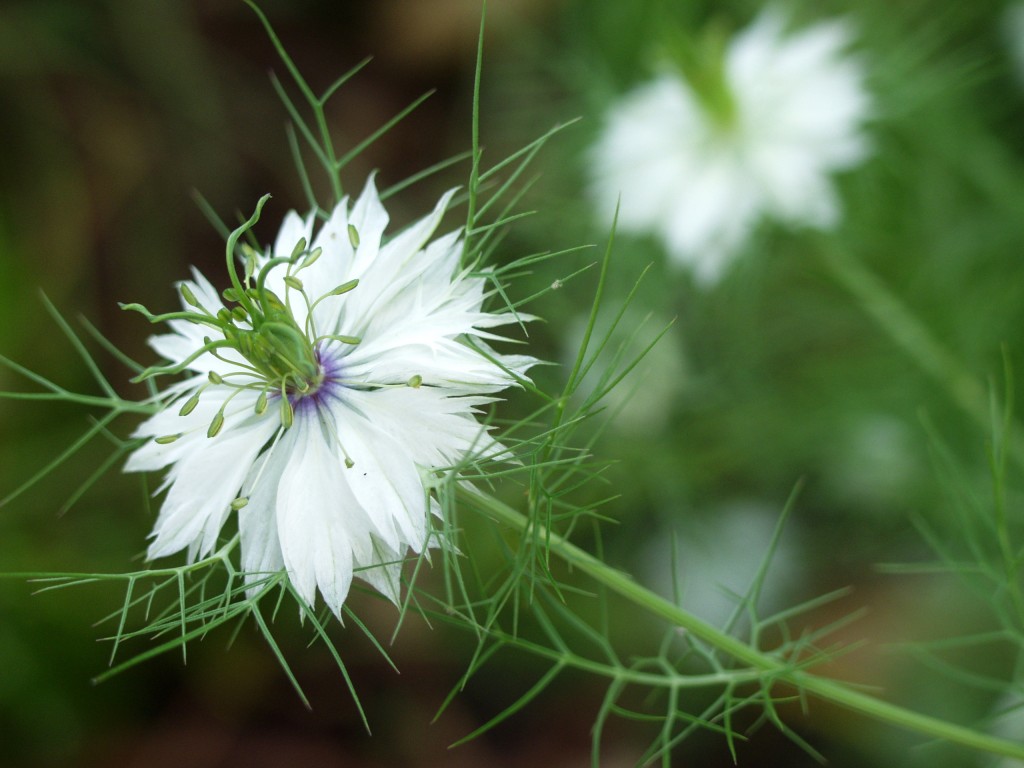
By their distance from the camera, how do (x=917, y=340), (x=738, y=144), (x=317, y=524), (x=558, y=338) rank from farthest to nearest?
1. (x=558, y=338)
2. (x=738, y=144)
3. (x=917, y=340)
4. (x=317, y=524)

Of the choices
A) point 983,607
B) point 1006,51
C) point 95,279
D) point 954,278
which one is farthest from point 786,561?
point 95,279

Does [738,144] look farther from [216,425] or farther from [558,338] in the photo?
[216,425]

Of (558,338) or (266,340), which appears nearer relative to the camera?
(266,340)

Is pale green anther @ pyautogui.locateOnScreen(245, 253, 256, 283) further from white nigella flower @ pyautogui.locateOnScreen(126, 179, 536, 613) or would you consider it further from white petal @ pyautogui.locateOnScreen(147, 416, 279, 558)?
white petal @ pyautogui.locateOnScreen(147, 416, 279, 558)

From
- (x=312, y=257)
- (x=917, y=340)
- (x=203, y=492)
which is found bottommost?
(x=917, y=340)

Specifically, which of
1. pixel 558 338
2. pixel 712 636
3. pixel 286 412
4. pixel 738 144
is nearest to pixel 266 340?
pixel 286 412

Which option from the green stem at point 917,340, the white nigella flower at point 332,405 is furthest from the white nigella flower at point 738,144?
the white nigella flower at point 332,405

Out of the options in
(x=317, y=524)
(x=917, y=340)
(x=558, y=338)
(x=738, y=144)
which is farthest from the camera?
(x=558, y=338)
